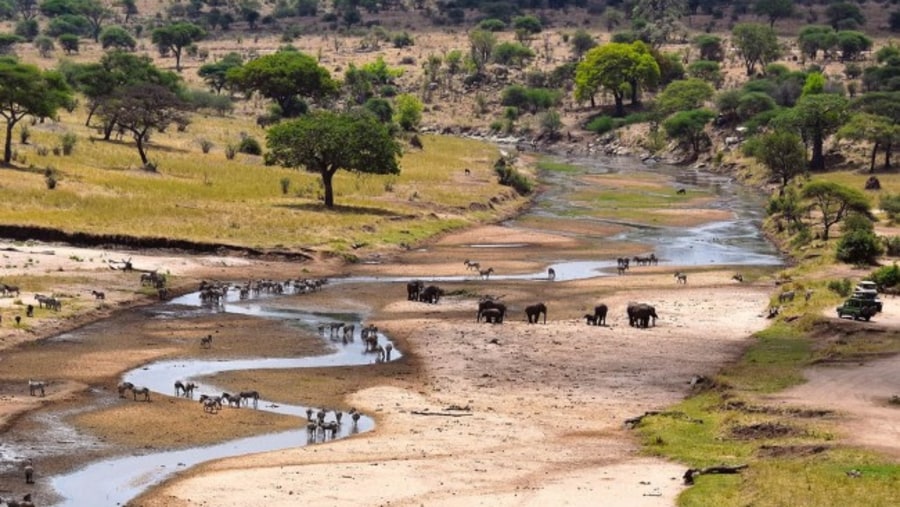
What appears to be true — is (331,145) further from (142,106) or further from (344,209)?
(142,106)

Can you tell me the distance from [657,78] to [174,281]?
398 ft

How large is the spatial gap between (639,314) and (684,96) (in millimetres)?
109900

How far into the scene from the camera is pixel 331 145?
88438 mm

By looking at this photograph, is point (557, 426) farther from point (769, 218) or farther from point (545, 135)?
point (545, 135)

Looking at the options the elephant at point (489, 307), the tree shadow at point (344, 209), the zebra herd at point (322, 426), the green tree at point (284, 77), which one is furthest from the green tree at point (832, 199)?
→ the green tree at point (284, 77)

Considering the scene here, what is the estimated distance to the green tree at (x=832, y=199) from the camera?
84.2 m

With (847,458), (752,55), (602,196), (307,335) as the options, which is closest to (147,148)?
(602,196)

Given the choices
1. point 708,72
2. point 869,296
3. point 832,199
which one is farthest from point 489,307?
point 708,72

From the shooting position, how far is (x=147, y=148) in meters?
113

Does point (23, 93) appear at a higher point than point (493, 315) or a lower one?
higher

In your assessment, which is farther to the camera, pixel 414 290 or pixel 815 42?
pixel 815 42

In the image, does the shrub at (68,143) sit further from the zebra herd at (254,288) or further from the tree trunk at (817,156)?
the tree trunk at (817,156)

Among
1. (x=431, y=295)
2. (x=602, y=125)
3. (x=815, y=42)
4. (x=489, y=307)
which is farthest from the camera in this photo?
(x=815, y=42)

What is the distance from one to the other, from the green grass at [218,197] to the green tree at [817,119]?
28.6 m
